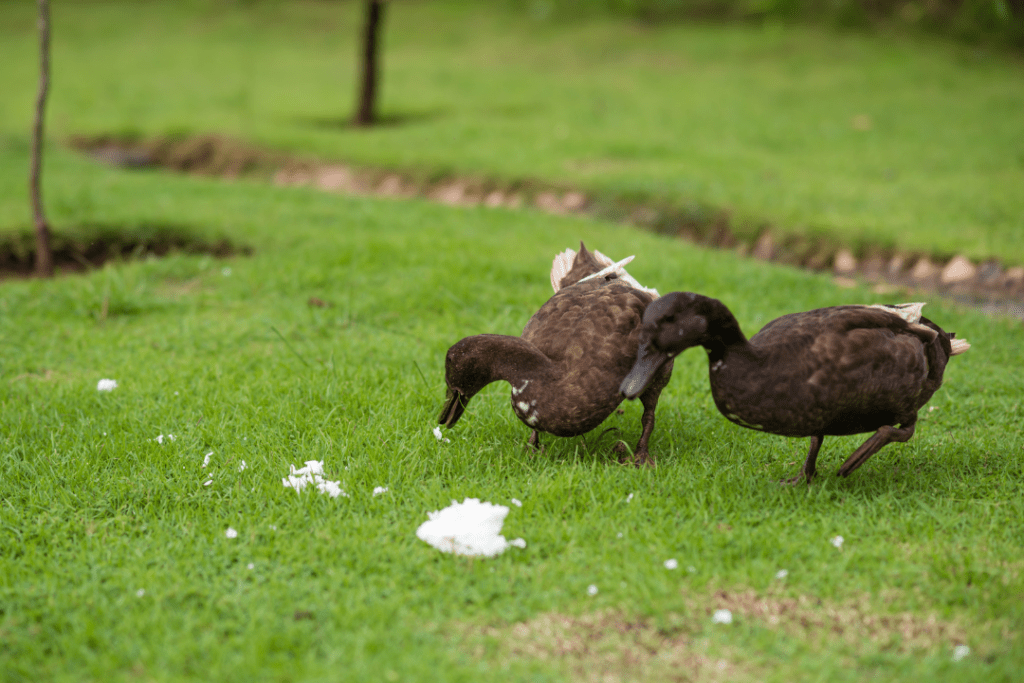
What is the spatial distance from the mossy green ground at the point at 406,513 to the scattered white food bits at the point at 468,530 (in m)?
0.06

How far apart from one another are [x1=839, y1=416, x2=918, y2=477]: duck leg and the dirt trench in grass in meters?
3.31

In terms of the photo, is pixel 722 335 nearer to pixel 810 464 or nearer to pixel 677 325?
pixel 677 325

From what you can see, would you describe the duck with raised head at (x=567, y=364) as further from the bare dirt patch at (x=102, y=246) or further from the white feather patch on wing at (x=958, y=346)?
the bare dirt patch at (x=102, y=246)

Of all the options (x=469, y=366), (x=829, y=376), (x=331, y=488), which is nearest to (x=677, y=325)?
(x=829, y=376)

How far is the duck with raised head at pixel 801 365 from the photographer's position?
132 inches

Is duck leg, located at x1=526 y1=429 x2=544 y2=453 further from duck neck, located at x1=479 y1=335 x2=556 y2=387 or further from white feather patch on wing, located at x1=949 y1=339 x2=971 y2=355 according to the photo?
white feather patch on wing, located at x1=949 y1=339 x2=971 y2=355

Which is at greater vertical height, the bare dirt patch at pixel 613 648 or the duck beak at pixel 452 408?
the duck beak at pixel 452 408

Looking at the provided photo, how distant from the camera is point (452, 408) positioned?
413cm

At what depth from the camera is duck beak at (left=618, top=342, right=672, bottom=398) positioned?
337cm

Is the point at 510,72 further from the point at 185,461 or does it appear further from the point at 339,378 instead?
the point at 185,461

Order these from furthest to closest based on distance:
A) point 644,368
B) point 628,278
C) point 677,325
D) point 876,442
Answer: point 628,278 < point 876,442 < point 644,368 < point 677,325

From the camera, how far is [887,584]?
3088mm

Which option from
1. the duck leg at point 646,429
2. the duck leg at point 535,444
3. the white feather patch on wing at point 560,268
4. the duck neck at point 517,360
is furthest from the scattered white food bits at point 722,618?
the white feather patch on wing at point 560,268

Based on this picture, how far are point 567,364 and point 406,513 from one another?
3.33ft
